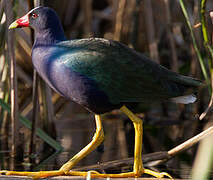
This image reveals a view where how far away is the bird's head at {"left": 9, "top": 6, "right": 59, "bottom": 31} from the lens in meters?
2.22

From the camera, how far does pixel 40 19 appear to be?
2244 mm

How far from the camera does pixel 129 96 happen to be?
81.9 inches

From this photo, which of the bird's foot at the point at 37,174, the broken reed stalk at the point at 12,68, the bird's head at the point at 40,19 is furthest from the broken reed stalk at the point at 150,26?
the bird's foot at the point at 37,174

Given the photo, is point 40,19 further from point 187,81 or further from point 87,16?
point 87,16

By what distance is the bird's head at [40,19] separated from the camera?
222 cm

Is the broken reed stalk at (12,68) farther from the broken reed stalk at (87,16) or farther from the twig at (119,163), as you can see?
the broken reed stalk at (87,16)

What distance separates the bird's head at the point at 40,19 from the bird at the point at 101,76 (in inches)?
1.1

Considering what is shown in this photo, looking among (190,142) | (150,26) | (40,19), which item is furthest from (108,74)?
(150,26)

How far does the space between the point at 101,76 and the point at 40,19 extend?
476 mm

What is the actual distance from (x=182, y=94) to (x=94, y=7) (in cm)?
366

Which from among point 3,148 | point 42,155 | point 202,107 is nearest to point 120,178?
point 42,155

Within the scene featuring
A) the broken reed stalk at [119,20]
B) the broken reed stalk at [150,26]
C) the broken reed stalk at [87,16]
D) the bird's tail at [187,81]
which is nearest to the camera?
the bird's tail at [187,81]

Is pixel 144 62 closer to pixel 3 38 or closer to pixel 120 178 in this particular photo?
pixel 120 178

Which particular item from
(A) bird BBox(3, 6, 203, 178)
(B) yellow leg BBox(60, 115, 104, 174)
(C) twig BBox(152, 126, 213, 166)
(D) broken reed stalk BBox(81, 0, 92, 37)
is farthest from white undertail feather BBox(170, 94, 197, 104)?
(D) broken reed stalk BBox(81, 0, 92, 37)
